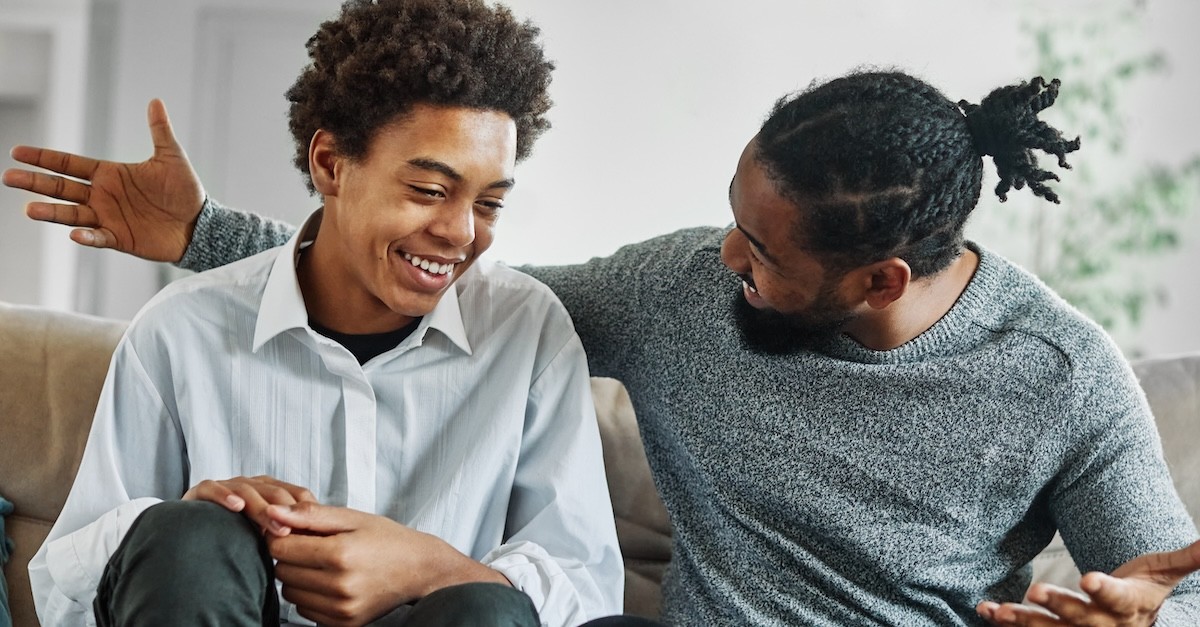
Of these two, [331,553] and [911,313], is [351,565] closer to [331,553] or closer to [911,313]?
[331,553]

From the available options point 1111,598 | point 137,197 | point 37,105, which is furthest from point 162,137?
point 37,105

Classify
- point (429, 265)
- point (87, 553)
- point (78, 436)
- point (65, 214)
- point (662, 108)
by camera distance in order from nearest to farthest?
point (87, 553) → point (429, 265) → point (65, 214) → point (78, 436) → point (662, 108)

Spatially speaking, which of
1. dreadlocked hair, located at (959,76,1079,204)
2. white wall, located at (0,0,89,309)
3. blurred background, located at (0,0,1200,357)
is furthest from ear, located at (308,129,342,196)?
white wall, located at (0,0,89,309)

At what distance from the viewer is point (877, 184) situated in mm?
1296

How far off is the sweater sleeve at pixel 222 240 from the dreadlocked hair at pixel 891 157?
70cm

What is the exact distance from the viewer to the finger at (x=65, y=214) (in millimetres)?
1457

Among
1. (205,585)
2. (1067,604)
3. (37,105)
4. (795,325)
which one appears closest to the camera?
(205,585)

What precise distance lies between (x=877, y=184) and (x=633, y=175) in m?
2.06

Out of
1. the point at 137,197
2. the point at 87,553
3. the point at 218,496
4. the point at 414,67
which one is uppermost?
the point at 414,67

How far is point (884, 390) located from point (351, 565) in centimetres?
66

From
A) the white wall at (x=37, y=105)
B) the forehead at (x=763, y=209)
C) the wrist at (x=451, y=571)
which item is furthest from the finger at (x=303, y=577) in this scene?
the white wall at (x=37, y=105)

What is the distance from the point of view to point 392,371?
4.48 feet

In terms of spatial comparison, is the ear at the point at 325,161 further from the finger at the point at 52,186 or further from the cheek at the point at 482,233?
the finger at the point at 52,186

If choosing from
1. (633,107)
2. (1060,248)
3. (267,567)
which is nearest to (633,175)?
(633,107)
